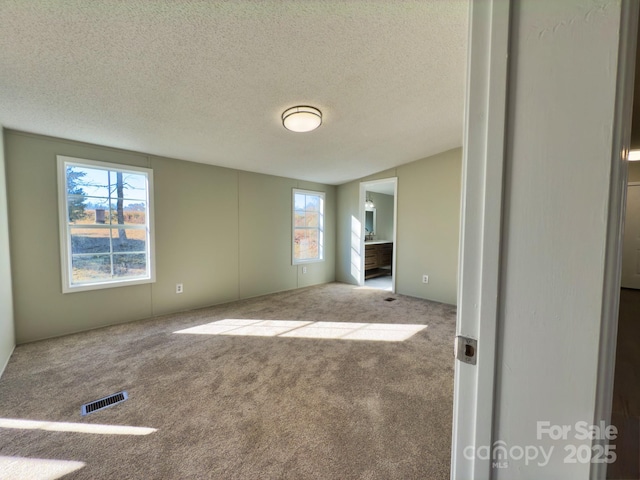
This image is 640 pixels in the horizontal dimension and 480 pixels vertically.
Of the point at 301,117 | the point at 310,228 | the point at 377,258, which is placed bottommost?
the point at 377,258

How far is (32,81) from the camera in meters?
1.87

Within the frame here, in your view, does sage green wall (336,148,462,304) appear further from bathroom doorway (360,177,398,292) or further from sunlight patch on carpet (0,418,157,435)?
sunlight patch on carpet (0,418,157,435)

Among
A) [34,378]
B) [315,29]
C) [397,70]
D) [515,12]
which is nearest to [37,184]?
[34,378]

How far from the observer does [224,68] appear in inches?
73.0

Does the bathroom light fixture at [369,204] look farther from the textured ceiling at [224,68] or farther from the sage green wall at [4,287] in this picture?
the sage green wall at [4,287]

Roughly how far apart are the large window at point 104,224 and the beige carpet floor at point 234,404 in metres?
0.67

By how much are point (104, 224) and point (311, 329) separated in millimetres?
2799

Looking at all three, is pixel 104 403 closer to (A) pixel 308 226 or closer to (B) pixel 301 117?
(B) pixel 301 117

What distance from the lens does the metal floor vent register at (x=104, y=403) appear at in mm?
1806

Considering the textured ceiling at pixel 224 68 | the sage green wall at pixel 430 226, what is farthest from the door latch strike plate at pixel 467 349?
the sage green wall at pixel 430 226

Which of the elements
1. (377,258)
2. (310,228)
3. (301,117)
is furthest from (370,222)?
(301,117)

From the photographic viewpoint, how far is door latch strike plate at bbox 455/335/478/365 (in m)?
0.64

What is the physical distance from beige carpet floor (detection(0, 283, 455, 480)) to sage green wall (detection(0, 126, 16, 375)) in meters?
0.14

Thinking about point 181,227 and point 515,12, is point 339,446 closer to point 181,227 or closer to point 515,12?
point 515,12
